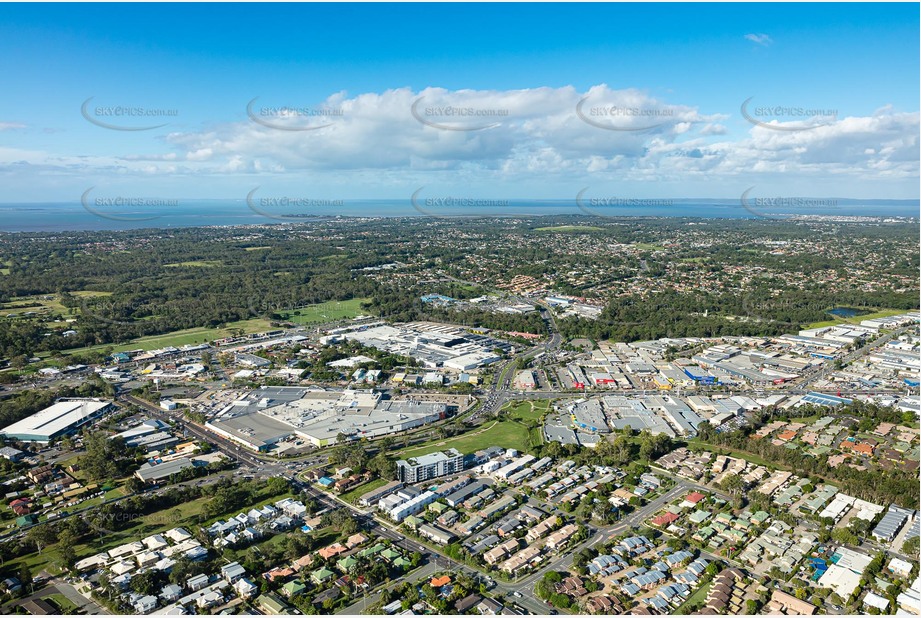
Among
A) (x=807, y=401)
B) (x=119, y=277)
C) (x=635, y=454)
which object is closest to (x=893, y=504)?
(x=635, y=454)

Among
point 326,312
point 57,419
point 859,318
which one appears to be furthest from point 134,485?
point 859,318

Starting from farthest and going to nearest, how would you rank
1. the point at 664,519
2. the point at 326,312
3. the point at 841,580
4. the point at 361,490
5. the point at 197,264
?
the point at 197,264 → the point at 326,312 → the point at 361,490 → the point at 664,519 → the point at 841,580

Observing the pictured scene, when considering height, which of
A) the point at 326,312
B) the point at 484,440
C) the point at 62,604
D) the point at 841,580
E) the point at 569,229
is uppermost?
the point at 569,229

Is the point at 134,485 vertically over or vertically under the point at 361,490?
over

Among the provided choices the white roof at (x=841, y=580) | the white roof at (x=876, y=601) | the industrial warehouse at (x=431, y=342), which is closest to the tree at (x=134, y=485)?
the industrial warehouse at (x=431, y=342)

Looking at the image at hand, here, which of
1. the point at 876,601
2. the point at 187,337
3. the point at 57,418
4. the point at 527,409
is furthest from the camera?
the point at 187,337

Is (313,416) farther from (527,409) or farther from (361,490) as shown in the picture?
(527,409)

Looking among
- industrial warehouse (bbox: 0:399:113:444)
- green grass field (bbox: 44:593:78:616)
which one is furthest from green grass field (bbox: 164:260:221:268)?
green grass field (bbox: 44:593:78:616)

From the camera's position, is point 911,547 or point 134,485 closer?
point 911,547
